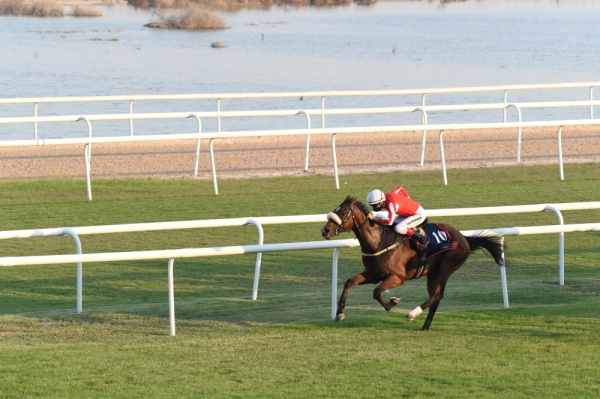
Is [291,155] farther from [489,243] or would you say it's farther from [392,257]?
[392,257]

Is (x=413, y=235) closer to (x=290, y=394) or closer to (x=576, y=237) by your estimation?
(x=290, y=394)

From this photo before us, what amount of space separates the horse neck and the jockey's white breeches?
0.34 ft

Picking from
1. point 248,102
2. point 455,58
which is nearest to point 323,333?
point 248,102

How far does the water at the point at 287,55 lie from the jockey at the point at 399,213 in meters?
14.6

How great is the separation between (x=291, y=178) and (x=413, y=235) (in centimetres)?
613

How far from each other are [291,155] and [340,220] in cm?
843

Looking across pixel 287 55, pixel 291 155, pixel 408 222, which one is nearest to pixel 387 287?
pixel 408 222

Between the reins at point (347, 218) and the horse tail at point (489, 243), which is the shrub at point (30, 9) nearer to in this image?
the horse tail at point (489, 243)

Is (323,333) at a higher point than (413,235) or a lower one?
lower

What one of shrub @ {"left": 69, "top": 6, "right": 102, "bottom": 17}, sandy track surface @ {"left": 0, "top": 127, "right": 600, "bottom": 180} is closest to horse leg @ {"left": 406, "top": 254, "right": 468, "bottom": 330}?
sandy track surface @ {"left": 0, "top": 127, "right": 600, "bottom": 180}

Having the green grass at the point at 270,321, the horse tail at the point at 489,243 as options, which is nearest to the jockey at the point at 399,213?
the horse tail at the point at 489,243

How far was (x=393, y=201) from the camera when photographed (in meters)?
6.51

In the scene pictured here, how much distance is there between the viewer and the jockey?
254 inches

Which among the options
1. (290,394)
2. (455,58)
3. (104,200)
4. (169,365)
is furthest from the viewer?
(455,58)
